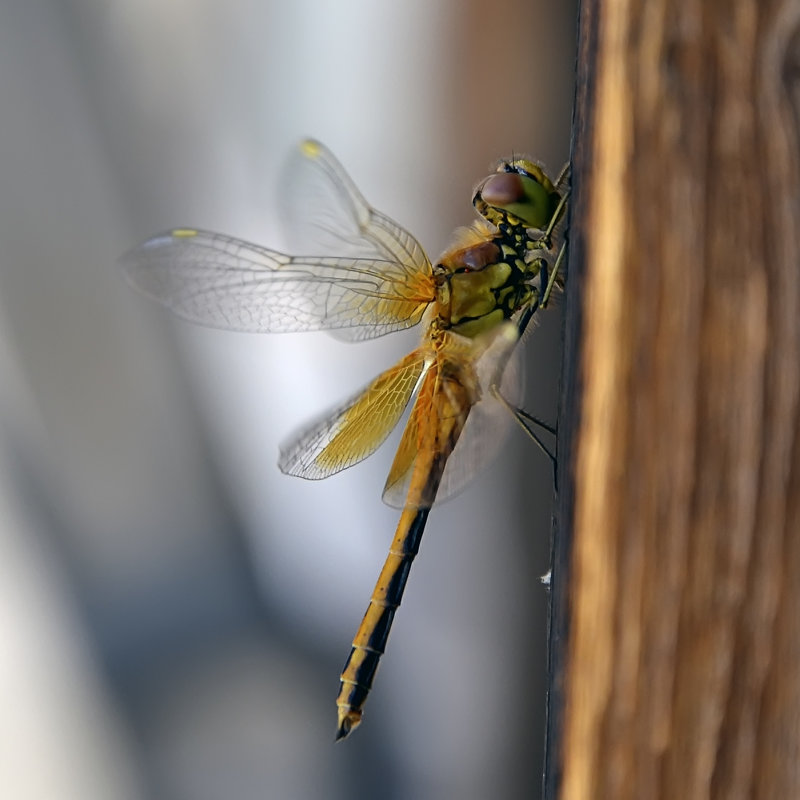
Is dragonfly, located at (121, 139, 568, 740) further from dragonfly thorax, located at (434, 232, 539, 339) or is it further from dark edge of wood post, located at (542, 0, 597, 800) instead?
dark edge of wood post, located at (542, 0, 597, 800)

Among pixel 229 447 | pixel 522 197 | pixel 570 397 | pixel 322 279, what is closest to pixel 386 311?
pixel 322 279

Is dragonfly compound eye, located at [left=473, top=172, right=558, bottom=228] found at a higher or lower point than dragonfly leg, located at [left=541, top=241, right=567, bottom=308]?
higher

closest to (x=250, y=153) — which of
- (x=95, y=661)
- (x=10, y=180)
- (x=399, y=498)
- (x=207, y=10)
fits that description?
(x=207, y=10)

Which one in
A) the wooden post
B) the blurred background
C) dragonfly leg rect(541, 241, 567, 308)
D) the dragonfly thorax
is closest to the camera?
the wooden post

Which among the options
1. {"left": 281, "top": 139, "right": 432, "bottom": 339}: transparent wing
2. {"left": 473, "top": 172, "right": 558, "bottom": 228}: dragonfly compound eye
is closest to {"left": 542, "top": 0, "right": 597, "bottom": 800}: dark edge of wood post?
{"left": 473, "top": 172, "right": 558, "bottom": 228}: dragonfly compound eye

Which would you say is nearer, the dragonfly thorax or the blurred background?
the dragonfly thorax

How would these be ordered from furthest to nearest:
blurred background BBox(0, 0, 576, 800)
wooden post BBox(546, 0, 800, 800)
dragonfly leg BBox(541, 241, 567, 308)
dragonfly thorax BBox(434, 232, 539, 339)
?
blurred background BBox(0, 0, 576, 800), dragonfly thorax BBox(434, 232, 539, 339), dragonfly leg BBox(541, 241, 567, 308), wooden post BBox(546, 0, 800, 800)
